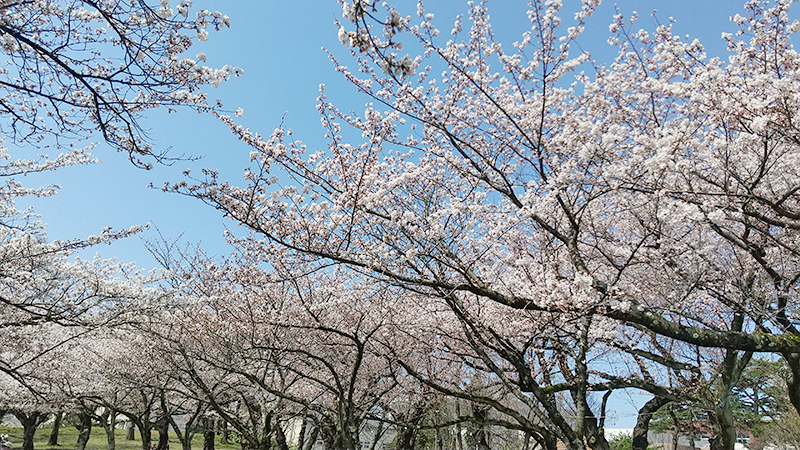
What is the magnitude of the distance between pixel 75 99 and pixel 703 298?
826 cm

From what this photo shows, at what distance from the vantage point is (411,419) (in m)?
14.0

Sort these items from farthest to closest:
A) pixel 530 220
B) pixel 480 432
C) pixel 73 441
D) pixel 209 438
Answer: pixel 73 441, pixel 209 438, pixel 480 432, pixel 530 220

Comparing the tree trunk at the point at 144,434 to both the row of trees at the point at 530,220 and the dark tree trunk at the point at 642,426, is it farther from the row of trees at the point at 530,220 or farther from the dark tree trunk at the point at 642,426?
the dark tree trunk at the point at 642,426

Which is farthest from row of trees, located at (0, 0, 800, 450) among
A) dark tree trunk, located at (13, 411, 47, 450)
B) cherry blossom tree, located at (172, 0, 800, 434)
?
dark tree trunk, located at (13, 411, 47, 450)

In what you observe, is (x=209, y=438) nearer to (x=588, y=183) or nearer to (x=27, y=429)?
(x=27, y=429)

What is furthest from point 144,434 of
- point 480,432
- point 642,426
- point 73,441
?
point 73,441

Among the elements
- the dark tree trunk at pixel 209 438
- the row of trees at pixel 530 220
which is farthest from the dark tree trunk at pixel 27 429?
the row of trees at pixel 530 220

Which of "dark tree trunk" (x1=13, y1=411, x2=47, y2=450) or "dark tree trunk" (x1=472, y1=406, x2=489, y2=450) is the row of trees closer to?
"dark tree trunk" (x1=472, y1=406, x2=489, y2=450)

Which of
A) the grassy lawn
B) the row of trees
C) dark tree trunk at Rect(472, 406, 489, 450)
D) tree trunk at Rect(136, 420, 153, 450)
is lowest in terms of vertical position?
the grassy lawn

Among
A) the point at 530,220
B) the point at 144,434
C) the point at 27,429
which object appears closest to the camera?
the point at 530,220

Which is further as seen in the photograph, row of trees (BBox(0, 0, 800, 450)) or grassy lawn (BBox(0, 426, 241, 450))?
grassy lawn (BBox(0, 426, 241, 450))

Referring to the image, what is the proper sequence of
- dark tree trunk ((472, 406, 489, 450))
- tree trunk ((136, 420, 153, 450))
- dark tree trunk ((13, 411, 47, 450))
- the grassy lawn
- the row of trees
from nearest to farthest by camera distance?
the row of trees
dark tree trunk ((472, 406, 489, 450))
tree trunk ((136, 420, 153, 450))
dark tree trunk ((13, 411, 47, 450))
the grassy lawn

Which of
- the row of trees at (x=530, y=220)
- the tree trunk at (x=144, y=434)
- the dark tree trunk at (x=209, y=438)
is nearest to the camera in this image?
the row of trees at (x=530, y=220)

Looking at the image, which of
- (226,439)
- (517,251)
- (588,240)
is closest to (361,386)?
(517,251)
